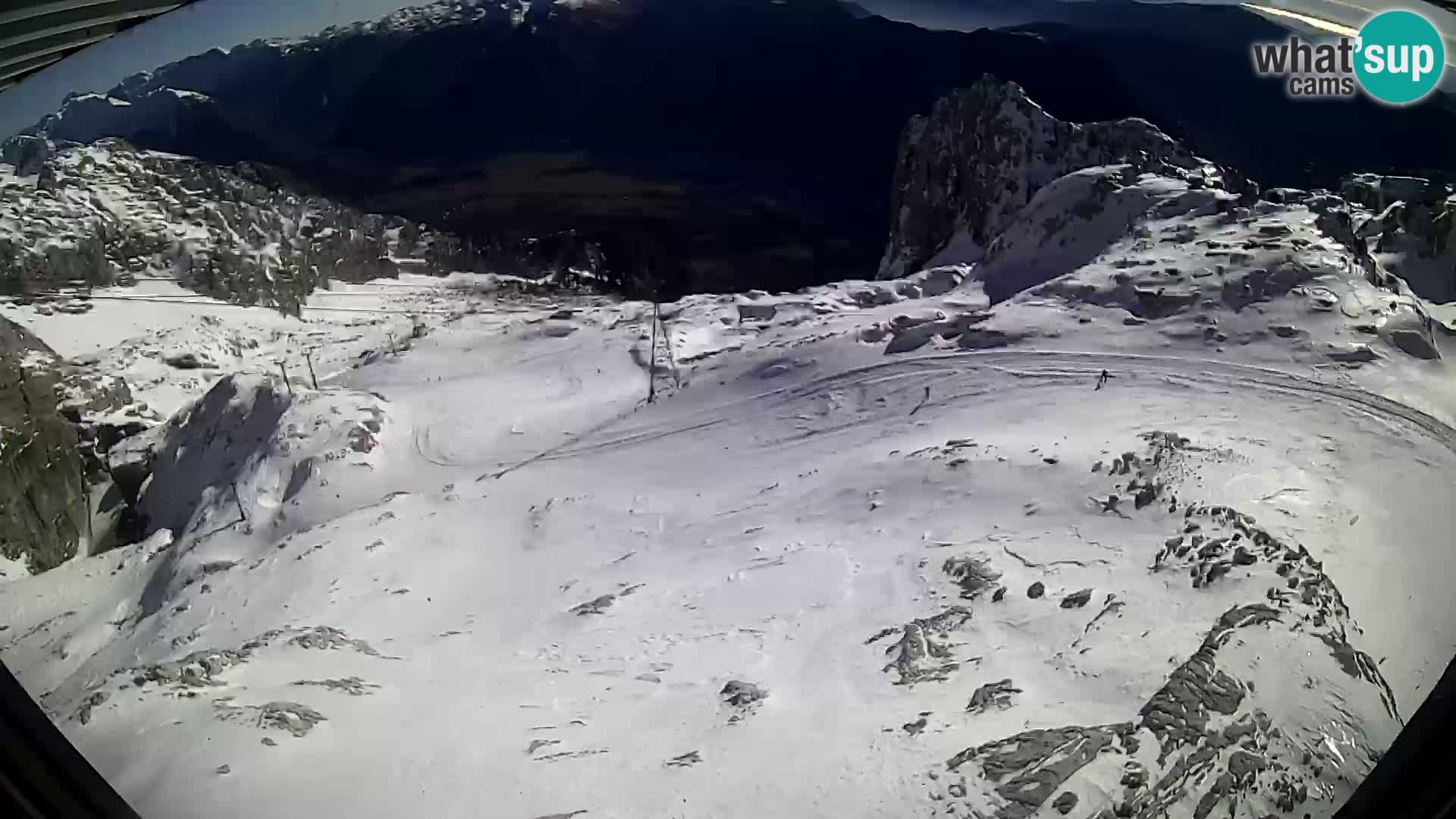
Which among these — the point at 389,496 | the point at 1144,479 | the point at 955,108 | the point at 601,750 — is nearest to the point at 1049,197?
the point at 955,108

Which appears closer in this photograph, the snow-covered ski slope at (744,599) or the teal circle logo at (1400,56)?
the snow-covered ski slope at (744,599)

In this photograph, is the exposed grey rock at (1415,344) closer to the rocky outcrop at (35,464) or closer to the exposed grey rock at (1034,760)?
the exposed grey rock at (1034,760)

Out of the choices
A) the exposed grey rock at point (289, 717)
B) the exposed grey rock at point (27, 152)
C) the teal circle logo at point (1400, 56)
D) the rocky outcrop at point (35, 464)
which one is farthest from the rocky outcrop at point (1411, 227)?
the rocky outcrop at point (35, 464)

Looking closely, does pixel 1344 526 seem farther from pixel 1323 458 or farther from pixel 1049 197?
pixel 1049 197

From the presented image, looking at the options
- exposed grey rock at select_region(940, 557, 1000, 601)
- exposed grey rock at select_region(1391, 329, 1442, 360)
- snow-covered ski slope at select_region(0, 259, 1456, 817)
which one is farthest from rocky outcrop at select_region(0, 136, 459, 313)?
exposed grey rock at select_region(1391, 329, 1442, 360)

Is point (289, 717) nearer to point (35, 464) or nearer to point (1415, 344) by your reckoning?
point (35, 464)

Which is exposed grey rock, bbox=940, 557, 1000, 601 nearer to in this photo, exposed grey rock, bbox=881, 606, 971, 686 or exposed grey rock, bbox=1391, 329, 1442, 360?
exposed grey rock, bbox=881, 606, 971, 686

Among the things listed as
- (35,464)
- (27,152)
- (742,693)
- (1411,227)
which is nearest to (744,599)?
(742,693)
